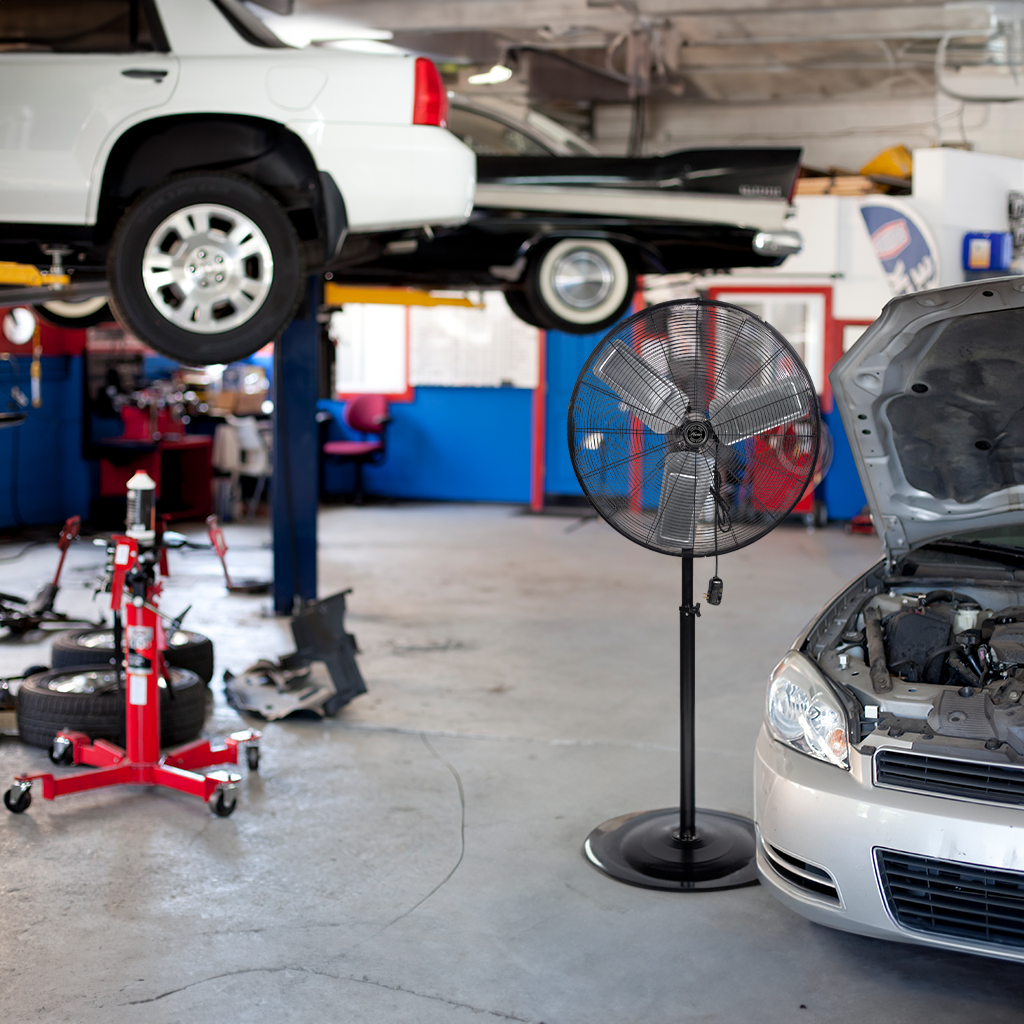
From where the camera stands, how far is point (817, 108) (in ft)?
38.8

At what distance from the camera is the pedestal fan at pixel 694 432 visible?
9.32ft

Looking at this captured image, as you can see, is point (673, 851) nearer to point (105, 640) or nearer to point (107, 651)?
point (107, 651)

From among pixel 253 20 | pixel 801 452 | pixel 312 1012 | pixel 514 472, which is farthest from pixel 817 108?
pixel 312 1012

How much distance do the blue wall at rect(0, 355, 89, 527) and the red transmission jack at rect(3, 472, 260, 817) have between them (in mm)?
5937

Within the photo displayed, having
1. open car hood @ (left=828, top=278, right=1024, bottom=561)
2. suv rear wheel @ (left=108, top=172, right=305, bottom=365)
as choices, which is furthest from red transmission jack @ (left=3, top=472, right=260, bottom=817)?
open car hood @ (left=828, top=278, right=1024, bottom=561)

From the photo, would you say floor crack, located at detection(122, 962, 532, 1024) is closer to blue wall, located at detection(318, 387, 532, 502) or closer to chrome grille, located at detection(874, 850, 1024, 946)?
chrome grille, located at detection(874, 850, 1024, 946)

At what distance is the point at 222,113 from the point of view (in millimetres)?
3650

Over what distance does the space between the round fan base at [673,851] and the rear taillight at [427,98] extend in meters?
2.30

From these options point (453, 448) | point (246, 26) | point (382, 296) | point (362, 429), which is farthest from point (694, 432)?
point (453, 448)

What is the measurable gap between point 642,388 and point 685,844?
1.25 metres

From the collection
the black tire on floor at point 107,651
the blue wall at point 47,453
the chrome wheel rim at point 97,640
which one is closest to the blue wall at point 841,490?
the blue wall at point 47,453

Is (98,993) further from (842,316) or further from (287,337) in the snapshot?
(842,316)

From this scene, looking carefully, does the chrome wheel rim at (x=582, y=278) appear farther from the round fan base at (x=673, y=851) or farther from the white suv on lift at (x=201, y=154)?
the round fan base at (x=673, y=851)

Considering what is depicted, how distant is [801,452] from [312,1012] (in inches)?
67.2
